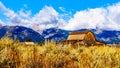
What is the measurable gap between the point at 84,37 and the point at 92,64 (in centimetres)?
9558

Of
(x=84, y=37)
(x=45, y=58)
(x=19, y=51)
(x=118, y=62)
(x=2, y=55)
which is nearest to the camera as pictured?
(x=2, y=55)

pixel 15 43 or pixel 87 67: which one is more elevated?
pixel 15 43

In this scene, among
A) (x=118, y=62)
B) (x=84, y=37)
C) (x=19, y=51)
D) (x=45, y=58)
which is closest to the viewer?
(x=45, y=58)

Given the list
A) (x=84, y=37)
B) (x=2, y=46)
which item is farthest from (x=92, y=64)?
(x=84, y=37)

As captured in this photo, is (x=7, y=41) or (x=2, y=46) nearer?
(x=2, y=46)

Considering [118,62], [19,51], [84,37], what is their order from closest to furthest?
[19,51] → [118,62] → [84,37]

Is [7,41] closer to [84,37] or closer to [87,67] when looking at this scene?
[87,67]

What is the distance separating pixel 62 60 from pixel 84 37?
312ft

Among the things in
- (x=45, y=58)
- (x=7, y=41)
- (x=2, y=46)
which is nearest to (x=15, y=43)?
(x=7, y=41)

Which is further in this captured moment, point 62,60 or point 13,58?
point 62,60

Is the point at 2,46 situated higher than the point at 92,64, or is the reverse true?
the point at 2,46

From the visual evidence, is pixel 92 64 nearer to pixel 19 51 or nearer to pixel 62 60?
pixel 62 60

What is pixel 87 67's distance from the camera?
40.3 feet

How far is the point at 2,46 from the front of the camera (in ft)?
43.4
